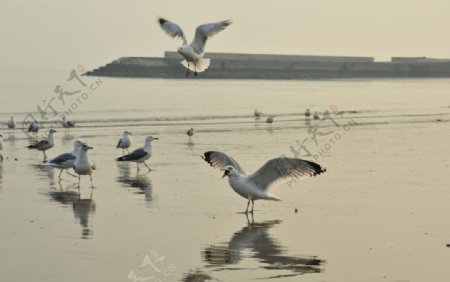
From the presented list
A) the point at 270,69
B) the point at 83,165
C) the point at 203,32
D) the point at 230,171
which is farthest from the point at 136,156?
the point at 270,69

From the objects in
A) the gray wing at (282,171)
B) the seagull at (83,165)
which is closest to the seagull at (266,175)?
the gray wing at (282,171)

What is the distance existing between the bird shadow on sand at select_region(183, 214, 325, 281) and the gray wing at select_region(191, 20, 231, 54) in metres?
6.27

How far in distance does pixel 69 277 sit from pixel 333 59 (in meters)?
173

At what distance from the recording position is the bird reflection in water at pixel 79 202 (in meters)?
13.7

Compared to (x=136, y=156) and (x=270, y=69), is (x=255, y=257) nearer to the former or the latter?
(x=136, y=156)

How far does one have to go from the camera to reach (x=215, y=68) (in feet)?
499

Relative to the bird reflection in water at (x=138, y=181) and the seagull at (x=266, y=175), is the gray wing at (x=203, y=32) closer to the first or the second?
the bird reflection in water at (x=138, y=181)

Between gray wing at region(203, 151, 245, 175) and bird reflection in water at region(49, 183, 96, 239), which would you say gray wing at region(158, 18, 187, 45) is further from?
gray wing at region(203, 151, 245, 175)

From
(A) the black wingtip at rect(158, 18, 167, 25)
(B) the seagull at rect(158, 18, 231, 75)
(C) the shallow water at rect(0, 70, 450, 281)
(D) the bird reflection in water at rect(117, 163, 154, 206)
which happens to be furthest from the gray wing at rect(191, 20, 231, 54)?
(D) the bird reflection in water at rect(117, 163, 154, 206)

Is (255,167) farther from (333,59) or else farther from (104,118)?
(333,59)

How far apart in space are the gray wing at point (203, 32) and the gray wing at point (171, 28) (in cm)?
27

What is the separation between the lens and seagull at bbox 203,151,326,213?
49.0 ft

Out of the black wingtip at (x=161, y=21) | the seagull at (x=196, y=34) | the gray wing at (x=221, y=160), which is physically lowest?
the gray wing at (x=221, y=160)

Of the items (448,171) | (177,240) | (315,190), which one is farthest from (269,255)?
(448,171)
